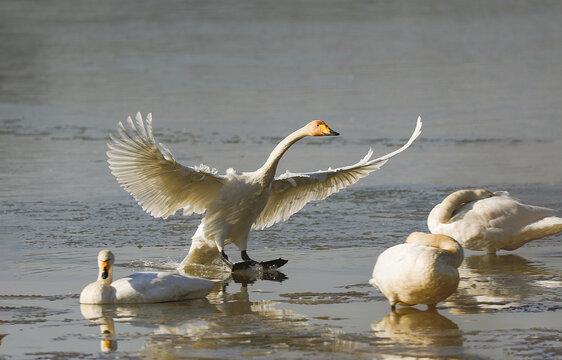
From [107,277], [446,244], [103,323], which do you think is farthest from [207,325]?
[446,244]

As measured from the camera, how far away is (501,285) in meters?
8.55

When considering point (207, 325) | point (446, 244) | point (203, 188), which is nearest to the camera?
point (207, 325)

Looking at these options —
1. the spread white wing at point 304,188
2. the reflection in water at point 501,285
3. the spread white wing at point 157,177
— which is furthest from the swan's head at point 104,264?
the spread white wing at point 304,188

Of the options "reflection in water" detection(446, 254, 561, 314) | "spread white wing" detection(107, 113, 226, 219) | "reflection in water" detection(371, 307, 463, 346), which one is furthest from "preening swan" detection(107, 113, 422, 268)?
"reflection in water" detection(371, 307, 463, 346)

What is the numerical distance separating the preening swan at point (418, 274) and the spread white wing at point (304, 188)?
102 inches

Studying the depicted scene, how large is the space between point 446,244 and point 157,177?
2.87 metres

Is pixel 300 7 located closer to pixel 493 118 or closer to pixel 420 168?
pixel 493 118

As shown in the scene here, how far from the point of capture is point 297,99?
813 inches

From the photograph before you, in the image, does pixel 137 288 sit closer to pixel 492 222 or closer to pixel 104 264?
pixel 104 264

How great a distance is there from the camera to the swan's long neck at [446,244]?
7.79 meters

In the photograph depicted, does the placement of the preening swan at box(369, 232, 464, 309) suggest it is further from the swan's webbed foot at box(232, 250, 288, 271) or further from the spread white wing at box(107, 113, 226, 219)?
the spread white wing at box(107, 113, 226, 219)

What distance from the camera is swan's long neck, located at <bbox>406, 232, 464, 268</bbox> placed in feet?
25.6

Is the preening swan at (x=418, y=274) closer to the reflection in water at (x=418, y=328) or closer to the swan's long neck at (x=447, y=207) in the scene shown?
the reflection in water at (x=418, y=328)

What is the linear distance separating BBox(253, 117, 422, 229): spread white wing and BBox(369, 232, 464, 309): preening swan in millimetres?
2596
